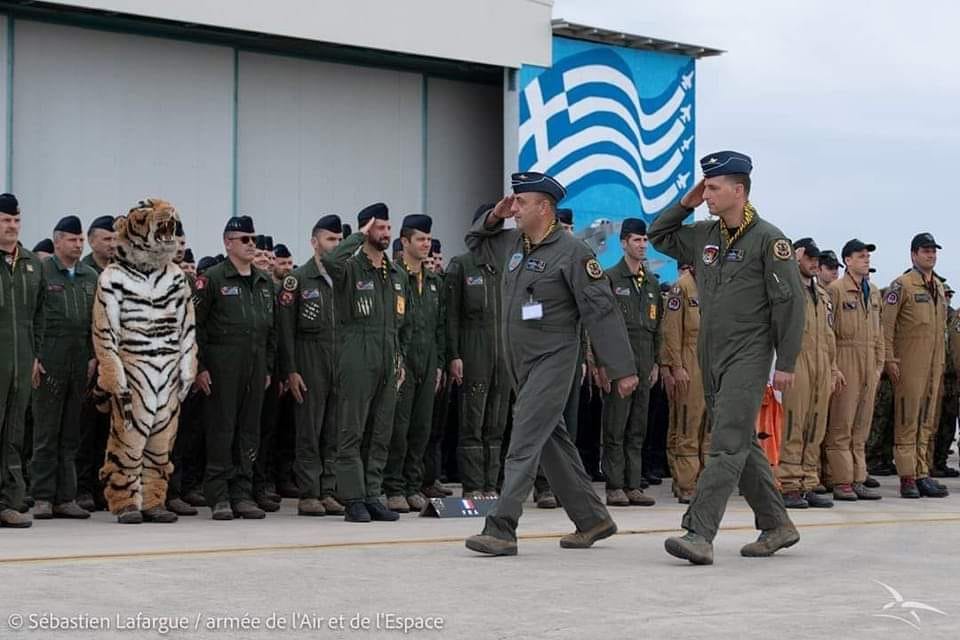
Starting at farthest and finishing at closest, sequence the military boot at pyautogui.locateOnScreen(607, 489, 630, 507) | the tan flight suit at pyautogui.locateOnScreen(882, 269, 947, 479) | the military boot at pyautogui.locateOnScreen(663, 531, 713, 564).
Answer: the tan flight suit at pyautogui.locateOnScreen(882, 269, 947, 479)
the military boot at pyautogui.locateOnScreen(607, 489, 630, 507)
the military boot at pyautogui.locateOnScreen(663, 531, 713, 564)

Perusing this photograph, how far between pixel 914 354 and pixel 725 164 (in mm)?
6943

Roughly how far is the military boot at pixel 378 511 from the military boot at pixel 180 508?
146cm

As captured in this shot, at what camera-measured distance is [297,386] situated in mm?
13141

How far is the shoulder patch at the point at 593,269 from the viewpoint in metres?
9.70

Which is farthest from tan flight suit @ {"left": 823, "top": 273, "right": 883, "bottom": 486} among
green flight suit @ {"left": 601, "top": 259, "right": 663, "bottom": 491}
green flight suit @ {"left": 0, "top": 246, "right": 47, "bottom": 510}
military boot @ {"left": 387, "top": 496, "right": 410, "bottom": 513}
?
green flight suit @ {"left": 0, "top": 246, "right": 47, "bottom": 510}

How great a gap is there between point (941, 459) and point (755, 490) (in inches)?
418

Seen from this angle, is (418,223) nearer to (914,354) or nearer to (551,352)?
(551,352)

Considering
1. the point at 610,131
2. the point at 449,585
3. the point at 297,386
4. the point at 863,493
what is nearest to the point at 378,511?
the point at 297,386

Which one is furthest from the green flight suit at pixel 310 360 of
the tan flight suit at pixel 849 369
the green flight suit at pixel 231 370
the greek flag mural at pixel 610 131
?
the greek flag mural at pixel 610 131

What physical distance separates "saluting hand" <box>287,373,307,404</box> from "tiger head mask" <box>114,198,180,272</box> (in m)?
1.69

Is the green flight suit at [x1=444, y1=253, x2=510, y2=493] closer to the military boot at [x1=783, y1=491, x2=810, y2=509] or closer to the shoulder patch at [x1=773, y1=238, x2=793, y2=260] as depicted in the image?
the military boot at [x1=783, y1=491, x2=810, y2=509]

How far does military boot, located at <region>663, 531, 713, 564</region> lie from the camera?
8945 millimetres

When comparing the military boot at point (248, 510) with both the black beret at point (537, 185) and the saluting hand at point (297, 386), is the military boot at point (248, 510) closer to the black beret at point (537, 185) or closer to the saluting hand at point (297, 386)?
the saluting hand at point (297, 386)

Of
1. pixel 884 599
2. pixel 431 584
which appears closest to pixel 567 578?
pixel 431 584
